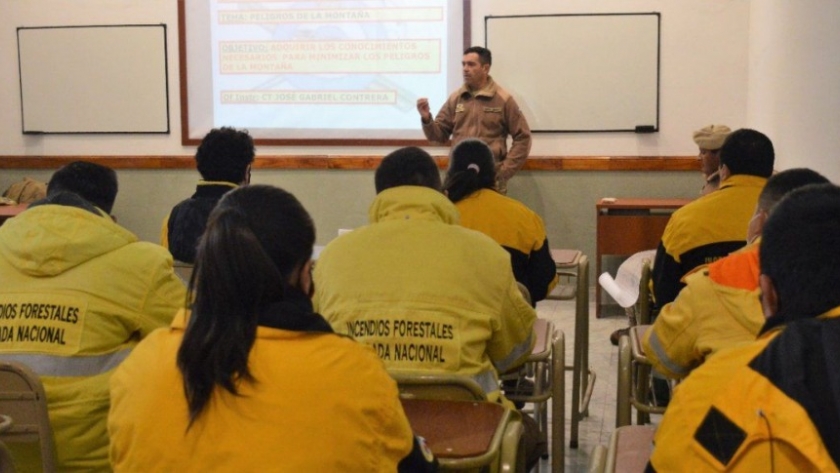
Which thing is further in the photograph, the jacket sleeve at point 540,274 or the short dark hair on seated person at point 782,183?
the jacket sleeve at point 540,274

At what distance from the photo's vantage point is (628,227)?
6.39 m

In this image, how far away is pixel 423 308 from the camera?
2.23 metres

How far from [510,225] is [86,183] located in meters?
1.43

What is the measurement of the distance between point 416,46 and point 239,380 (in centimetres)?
→ 586

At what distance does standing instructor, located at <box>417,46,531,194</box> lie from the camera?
6441 millimetres

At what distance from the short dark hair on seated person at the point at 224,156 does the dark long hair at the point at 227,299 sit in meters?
2.26

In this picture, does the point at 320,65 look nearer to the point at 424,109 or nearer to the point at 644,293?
the point at 424,109

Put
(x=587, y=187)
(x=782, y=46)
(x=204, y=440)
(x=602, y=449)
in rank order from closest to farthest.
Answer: (x=204, y=440) < (x=602, y=449) < (x=782, y=46) < (x=587, y=187)

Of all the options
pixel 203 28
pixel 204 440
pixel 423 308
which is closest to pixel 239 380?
pixel 204 440

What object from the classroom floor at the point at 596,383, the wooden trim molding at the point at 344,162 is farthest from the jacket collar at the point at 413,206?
the wooden trim molding at the point at 344,162

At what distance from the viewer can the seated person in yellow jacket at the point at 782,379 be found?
3.79ft

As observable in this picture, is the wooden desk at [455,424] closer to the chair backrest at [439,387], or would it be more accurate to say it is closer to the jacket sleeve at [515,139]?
the chair backrest at [439,387]

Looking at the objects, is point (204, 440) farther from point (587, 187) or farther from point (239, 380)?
point (587, 187)

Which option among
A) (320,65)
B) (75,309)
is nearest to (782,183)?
(75,309)
